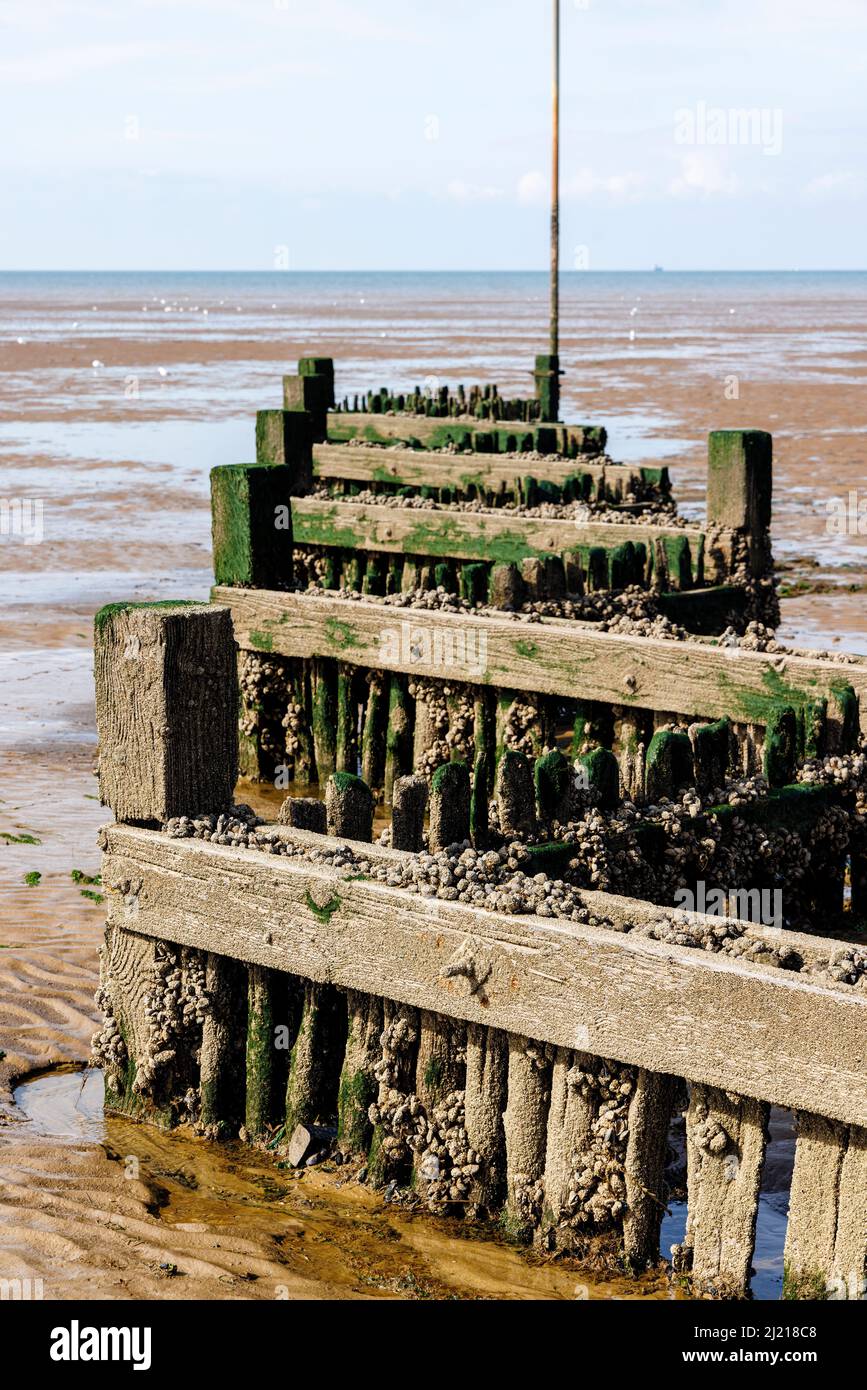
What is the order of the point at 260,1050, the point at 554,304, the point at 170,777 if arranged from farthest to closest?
the point at 554,304
the point at 170,777
the point at 260,1050

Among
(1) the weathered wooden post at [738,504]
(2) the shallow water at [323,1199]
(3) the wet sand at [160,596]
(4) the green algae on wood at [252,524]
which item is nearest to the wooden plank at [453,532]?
(1) the weathered wooden post at [738,504]

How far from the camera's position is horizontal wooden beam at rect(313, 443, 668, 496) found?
1215cm

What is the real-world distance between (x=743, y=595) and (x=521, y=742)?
2082 millimetres

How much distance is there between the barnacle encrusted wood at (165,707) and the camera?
5898 millimetres

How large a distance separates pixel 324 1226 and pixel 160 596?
12026mm

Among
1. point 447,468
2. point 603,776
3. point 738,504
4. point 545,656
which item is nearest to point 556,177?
point 447,468

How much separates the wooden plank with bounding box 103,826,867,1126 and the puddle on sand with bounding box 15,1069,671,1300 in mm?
693

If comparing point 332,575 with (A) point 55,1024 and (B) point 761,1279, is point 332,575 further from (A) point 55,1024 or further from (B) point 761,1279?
(B) point 761,1279

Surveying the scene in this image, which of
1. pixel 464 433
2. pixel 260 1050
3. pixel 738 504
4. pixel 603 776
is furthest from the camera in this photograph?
pixel 464 433

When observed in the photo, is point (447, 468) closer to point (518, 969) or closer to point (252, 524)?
point (252, 524)

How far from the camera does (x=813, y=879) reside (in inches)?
277

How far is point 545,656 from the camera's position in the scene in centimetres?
854

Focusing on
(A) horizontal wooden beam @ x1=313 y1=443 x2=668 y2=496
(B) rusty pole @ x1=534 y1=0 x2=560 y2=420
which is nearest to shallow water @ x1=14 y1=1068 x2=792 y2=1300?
(A) horizontal wooden beam @ x1=313 y1=443 x2=668 y2=496

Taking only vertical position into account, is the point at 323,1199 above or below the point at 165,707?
below
